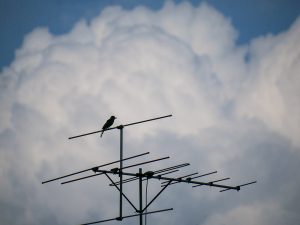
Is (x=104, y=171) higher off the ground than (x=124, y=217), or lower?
higher

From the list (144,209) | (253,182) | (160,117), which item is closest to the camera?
(144,209)

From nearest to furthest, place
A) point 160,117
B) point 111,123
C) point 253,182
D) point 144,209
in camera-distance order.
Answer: point 144,209 < point 160,117 < point 253,182 < point 111,123

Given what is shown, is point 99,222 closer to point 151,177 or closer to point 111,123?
point 151,177

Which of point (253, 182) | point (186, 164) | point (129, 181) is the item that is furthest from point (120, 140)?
point (253, 182)

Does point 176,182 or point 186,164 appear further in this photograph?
point 176,182

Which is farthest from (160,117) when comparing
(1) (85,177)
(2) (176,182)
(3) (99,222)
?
(3) (99,222)

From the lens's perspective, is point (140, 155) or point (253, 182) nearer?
point (140, 155)

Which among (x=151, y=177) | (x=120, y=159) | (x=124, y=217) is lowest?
(x=124, y=217)

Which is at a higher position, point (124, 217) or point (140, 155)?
point (140, 155)

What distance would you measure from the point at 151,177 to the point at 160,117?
2.26 meters

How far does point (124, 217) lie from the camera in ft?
39.3

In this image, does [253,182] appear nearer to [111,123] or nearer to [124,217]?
[124,217]

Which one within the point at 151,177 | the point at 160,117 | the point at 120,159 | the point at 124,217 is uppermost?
the point at 160,117

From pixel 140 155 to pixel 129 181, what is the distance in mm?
1889
